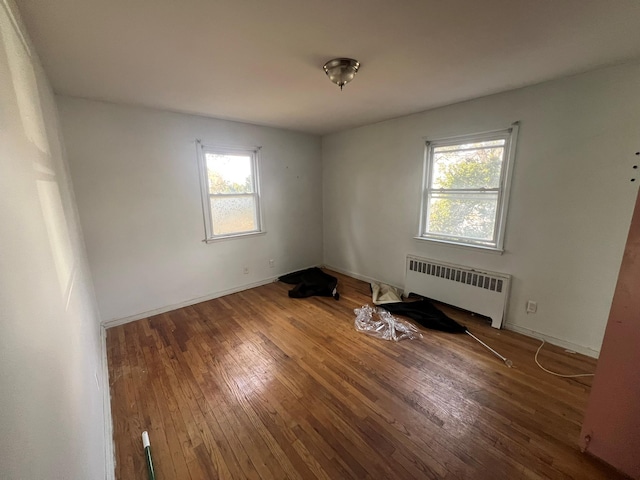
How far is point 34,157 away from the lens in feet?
3.87

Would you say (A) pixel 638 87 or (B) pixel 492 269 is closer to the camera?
(A) pixel 638 87

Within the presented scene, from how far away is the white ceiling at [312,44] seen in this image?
49.9 inches

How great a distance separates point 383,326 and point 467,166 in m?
1.99

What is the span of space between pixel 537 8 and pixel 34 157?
2552 millimetres

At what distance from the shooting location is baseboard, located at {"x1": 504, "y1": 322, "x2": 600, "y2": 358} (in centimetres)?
222

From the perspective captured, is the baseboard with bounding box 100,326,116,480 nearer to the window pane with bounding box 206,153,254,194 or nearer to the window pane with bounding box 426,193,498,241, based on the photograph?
the window pane with bounding box 206,153,254,194

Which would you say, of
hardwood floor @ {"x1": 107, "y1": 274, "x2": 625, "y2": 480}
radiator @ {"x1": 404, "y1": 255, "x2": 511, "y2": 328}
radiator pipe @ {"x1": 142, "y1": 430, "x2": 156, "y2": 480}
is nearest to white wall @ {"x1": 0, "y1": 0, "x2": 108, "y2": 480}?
radiator pipe @ {"x1": 142, "y1": 430, "x2": 156, "y2": 480}

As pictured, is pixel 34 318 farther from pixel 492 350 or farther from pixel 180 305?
pixel 492 350

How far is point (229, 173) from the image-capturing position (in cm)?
345

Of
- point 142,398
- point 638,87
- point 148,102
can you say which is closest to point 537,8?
point 638,87

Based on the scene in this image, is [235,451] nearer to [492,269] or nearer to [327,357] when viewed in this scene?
[327,357]

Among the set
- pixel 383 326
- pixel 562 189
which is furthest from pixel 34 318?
pixel 562 189

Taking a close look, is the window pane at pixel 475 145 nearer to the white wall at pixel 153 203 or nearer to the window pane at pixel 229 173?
the white wall at pixel 153 203

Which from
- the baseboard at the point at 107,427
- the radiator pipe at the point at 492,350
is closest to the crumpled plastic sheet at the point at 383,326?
the radiator pipe at the point at 492,350
